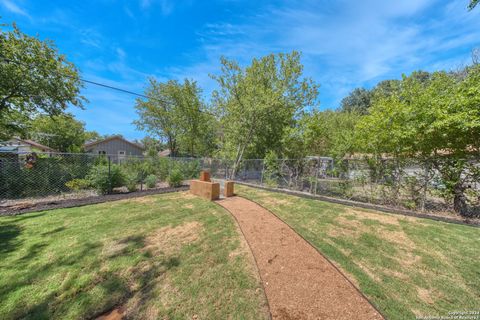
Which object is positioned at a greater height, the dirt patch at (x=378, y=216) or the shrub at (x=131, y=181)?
the shrub at (x=131, y=181)

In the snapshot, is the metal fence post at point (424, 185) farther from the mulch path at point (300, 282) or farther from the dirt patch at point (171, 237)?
the dirt patch at point (171, 237)

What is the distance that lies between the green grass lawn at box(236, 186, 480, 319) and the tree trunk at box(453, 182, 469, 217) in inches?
48.4

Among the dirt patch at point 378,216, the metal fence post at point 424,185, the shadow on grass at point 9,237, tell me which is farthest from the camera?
the metal fence post at point 424,185

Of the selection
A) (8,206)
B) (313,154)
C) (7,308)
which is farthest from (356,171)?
(8,206)

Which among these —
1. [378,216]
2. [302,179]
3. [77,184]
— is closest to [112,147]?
[77,184]

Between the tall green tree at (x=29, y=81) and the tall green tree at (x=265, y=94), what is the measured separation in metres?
8.10

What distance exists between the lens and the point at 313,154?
10.5 metres

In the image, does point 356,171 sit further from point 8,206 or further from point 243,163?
point 8,206

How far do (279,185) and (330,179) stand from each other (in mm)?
2592

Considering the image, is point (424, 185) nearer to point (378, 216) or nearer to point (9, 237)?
point (378, 216)

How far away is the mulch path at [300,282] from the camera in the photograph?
2.08m

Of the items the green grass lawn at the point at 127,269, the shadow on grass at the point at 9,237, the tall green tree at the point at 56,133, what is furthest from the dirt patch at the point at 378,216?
the tall green tree at the point at 56,133

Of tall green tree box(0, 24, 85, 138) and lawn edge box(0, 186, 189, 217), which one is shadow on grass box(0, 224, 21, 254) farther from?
tall green tree box(0, 24, 85, 138)

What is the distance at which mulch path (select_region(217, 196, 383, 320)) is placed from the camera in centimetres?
208
